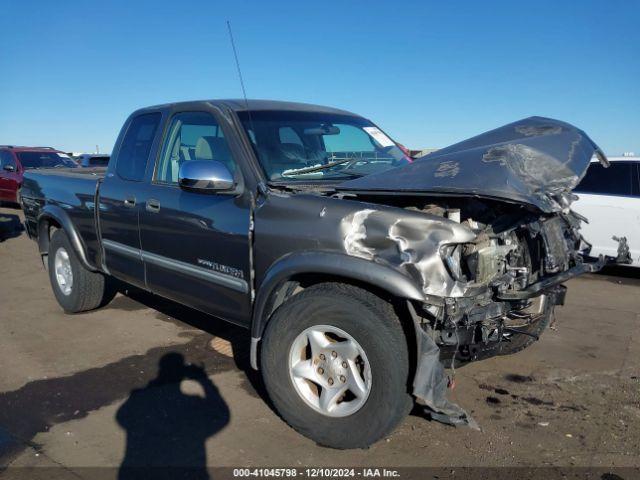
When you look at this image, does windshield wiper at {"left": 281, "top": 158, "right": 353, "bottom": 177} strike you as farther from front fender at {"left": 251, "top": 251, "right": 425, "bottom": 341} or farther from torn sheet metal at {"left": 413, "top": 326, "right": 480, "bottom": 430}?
torn sheet metal at {"left": 413, "top": 326, "right": 480, "bottom": 430}

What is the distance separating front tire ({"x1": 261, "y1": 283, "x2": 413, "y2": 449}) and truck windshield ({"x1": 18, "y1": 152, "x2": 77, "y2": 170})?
43.8ft

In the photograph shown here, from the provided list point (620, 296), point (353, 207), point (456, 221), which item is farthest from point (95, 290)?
point (620, 296)

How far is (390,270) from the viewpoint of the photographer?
2.76 m

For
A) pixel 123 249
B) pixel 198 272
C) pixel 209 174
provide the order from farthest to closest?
pixel 123 249 < pixel 198 272 < pixel 209 174

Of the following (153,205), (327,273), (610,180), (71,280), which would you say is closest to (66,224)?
(71,280)

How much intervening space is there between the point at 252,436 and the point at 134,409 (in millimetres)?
890

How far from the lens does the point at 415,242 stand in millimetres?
2795

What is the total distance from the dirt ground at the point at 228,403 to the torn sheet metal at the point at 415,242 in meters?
1.04

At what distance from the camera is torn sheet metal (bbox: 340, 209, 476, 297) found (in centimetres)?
277

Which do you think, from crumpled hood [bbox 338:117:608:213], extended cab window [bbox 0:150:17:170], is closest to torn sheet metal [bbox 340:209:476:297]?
crumpled hood [bbox 338:117:608:213]

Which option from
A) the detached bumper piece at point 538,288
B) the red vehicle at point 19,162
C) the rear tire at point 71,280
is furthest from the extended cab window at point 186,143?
the red vehicle at point 19,162

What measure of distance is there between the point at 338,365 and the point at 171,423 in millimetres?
1182

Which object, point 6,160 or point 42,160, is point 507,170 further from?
point 6,160

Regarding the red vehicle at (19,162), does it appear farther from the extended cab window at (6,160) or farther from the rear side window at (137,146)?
the rear side window at (137,146)
